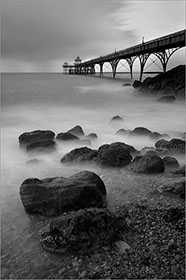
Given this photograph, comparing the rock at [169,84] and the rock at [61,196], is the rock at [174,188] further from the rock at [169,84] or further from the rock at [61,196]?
the rock at [169,84]

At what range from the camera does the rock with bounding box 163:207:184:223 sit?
2684mm

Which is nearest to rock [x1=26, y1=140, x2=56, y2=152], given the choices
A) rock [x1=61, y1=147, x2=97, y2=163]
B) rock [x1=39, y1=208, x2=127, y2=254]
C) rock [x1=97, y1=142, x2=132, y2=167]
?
rock [x1=61, y1=147, x2=97, y2=163]

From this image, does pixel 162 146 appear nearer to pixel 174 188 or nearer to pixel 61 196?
pixel 174 188

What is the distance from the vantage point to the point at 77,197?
289 cm

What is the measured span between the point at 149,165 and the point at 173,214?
1293mm

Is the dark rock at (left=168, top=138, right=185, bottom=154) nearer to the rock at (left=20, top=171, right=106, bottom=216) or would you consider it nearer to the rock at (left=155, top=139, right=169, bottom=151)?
the rock at (left=155, top=139, right=169, bottom=151)

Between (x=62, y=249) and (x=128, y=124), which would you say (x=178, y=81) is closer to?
(x=128, y=124)

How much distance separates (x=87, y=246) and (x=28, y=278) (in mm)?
565

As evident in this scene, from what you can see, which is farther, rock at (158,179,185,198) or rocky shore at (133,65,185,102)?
rocky shore at (133,65,185,102)

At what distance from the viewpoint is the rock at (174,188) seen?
3.20m

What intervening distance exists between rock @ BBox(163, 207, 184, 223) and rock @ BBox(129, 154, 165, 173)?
112 centimetres

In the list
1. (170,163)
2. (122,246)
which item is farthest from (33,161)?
(122,246)

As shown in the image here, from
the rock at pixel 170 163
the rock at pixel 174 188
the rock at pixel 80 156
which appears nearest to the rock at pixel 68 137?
the rock at pixel 80 156

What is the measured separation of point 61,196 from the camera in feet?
9.52
